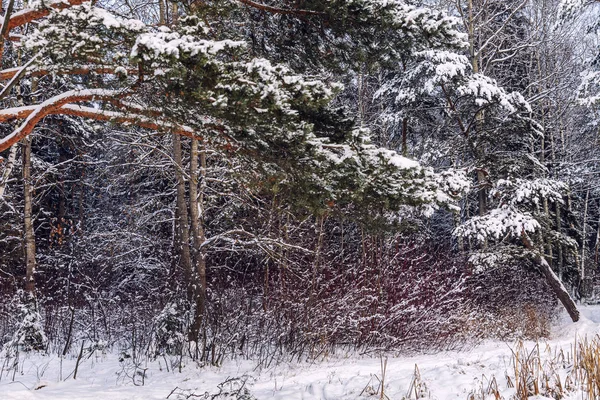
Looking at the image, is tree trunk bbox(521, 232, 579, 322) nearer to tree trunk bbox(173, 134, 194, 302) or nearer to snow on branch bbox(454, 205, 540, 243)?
snow on branch bbox(454, 205, 540, 243)

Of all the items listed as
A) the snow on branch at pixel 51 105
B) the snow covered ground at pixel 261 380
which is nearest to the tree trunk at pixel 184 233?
the snow covered ground at pixel 261 380

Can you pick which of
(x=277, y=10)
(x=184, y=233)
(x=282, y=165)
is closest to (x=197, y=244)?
(x=184, y=233)

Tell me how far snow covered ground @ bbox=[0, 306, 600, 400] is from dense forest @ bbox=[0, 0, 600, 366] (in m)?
0.46

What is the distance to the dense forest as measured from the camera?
415cm

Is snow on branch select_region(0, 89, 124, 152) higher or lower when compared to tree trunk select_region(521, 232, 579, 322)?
higher

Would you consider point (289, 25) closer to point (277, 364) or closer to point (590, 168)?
point (277, 364)

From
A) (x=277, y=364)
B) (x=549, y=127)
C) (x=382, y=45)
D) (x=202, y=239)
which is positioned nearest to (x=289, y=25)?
(x=382, y=45)

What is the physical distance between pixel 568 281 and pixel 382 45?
50.2 ft

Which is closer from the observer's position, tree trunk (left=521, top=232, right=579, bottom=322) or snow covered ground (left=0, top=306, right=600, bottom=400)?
snow covered ground (left=0, top=306, right=600, bottom=400)

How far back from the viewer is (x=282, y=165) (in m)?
4.61

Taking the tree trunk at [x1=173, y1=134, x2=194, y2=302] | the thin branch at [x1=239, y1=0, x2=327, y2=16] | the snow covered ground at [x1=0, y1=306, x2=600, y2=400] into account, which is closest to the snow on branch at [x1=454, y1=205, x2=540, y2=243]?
the snow covered ground at [x1=0, y1=306, x2=600, y2=400]

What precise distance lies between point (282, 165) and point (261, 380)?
355cm

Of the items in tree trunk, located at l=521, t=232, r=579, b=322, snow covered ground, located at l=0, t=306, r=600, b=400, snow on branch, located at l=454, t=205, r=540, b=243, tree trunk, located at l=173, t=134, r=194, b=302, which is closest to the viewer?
snow covered ground, located at l=0, t=306, r=600, b=400

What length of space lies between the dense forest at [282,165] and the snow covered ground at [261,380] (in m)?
0.46
